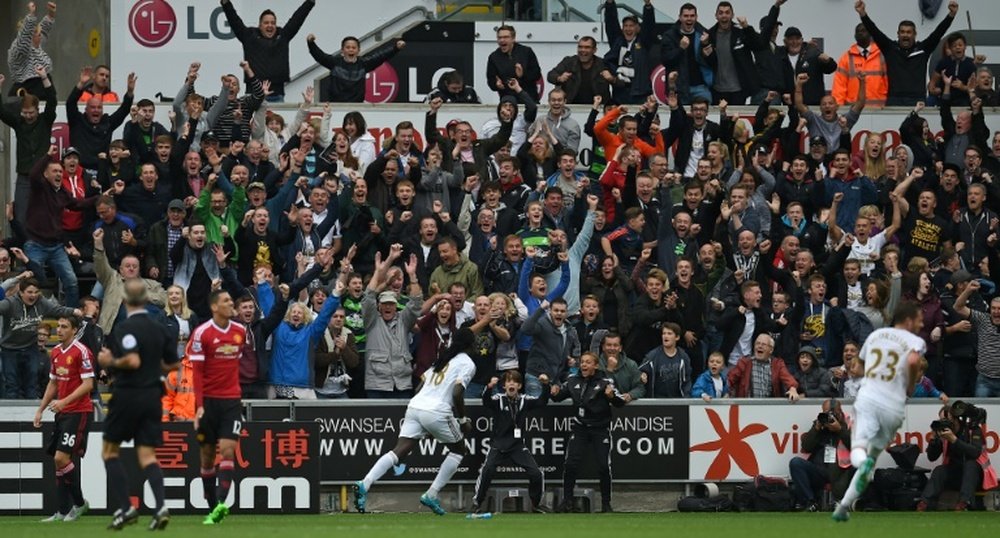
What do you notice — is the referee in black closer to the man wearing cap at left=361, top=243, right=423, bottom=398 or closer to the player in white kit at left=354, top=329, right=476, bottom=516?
the player in white kit at left=354, top=329, right=476, bottom=516

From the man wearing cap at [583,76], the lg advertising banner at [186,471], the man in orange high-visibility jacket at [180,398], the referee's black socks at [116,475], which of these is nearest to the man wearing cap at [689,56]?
the man wearing cap at [583,76]

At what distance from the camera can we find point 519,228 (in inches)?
927

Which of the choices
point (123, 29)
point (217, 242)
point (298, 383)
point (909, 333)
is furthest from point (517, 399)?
point (123, 29)

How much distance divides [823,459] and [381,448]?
518 centimetres

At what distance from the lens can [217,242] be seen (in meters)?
22.9

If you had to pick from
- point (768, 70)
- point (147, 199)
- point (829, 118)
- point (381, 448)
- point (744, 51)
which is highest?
point (744, 51)

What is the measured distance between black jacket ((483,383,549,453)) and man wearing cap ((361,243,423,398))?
1.17 m

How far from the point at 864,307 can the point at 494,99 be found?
8435mm

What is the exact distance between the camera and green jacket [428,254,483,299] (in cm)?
2262

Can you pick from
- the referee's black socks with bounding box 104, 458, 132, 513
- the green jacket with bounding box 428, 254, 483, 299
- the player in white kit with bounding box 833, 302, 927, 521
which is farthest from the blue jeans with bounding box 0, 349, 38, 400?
the player in white kit with bounding box 833, 302, 927, 521

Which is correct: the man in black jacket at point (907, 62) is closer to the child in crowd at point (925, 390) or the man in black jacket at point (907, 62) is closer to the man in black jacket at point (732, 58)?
the man in black jacket at point (732, 58)

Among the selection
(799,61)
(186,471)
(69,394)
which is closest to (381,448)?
(186,471)

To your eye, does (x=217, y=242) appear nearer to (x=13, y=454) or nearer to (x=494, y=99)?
(x=13, y=454)

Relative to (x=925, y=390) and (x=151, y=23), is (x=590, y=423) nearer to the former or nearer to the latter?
(x=925, y=390)
